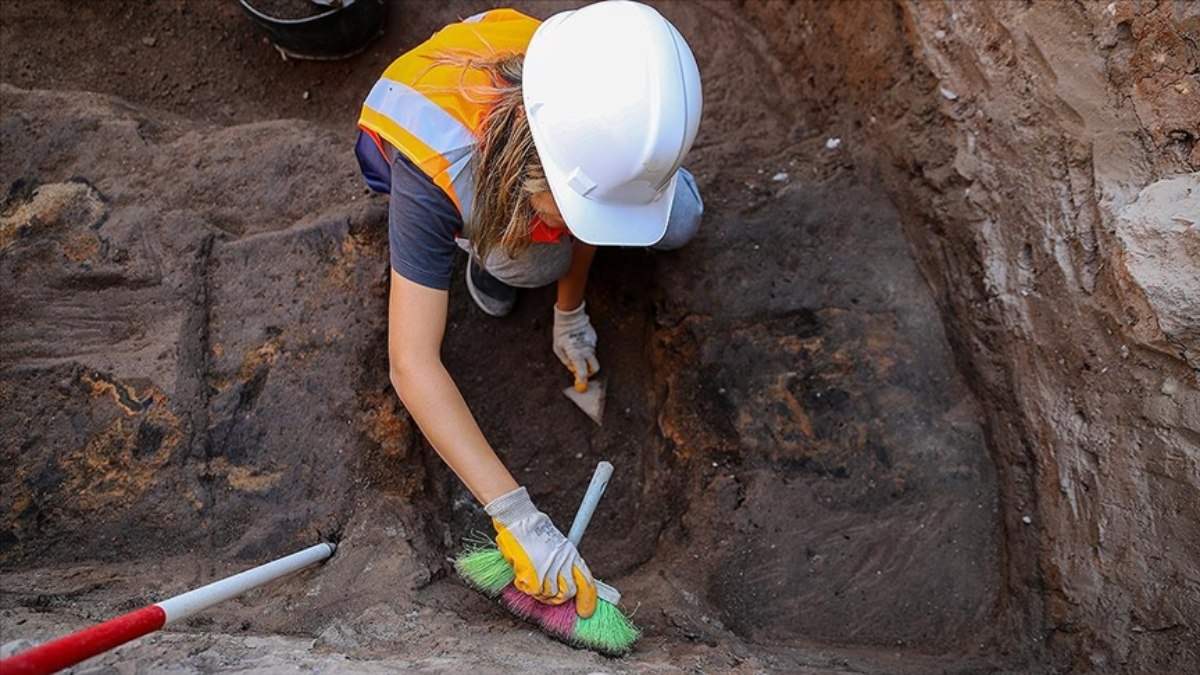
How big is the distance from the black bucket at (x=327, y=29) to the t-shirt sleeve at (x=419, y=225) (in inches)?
42.5

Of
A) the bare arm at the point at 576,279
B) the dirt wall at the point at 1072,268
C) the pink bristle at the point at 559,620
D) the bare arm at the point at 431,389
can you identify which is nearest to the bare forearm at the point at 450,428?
the bare arm at the point at 431,389

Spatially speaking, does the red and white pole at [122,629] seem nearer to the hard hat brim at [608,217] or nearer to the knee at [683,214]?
the hard hat brim at [608,217]

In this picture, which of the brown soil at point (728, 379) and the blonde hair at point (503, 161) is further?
the brown soil at point (728, 379)

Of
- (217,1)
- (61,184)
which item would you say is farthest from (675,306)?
(217,1)

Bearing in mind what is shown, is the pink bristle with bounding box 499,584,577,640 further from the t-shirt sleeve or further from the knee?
the knee

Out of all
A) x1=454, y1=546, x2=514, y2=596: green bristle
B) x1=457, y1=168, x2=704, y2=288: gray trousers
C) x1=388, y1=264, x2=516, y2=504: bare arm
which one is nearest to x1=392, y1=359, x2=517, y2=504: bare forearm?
Result: x1=388, y1=264, x2=516, y2=504: bare arm

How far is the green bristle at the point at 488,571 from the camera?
1947 millimetres

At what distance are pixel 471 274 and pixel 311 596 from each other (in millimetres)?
913

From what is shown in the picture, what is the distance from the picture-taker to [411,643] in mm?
1753

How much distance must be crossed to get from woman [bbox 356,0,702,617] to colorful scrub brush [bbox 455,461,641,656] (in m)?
0.03

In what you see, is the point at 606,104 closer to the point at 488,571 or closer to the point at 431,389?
the point at 431,389

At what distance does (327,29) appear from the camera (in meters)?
2.79

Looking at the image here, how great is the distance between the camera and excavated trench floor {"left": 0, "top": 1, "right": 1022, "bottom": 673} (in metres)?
1.99

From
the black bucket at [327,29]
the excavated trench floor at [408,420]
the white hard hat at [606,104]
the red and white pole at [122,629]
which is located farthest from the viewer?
the black bucket at [327,29]
